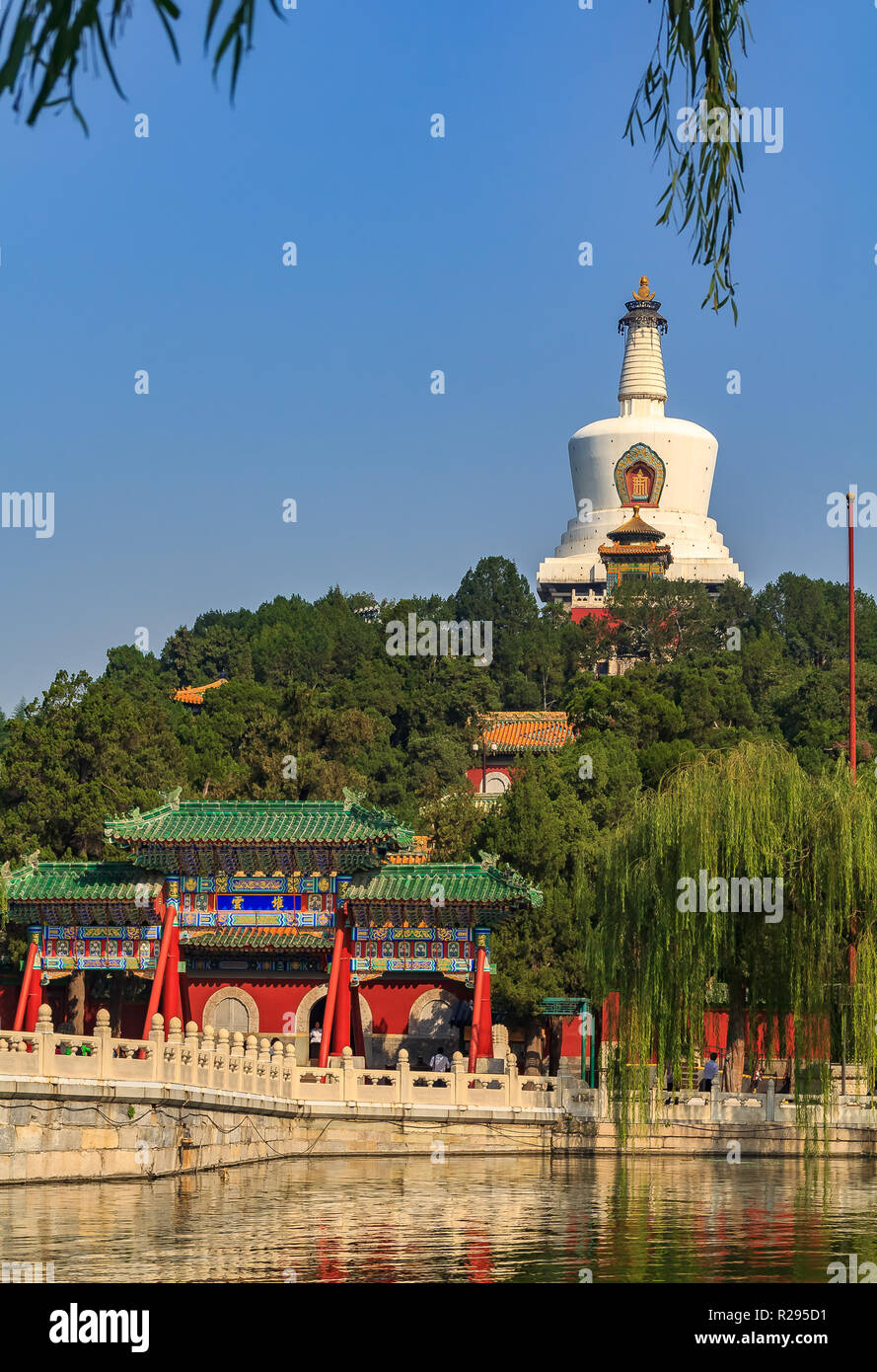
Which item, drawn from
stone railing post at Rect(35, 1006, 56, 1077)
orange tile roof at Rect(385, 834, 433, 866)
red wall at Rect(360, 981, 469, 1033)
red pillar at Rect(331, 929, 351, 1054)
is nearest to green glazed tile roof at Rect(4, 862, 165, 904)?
red pillar at Rect(331, 929, 351, 1054)

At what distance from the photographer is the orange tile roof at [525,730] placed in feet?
205

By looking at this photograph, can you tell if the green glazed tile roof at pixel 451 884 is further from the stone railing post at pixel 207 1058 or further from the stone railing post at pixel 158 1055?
the stone railing post at pixel 158 1055

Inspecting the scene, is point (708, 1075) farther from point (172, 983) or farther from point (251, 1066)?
point (172, 983)

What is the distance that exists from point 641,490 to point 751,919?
62.5 m

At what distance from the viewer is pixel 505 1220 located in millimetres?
18359

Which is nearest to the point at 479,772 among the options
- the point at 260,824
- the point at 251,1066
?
the point at 260,824

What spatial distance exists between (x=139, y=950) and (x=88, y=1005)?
12.5ft

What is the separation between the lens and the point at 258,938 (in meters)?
31.9

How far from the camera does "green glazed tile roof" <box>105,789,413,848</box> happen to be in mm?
31391

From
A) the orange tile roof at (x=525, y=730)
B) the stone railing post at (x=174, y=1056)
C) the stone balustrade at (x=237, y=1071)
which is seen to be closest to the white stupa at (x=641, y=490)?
the orange tile roof at (x=525, y=730)

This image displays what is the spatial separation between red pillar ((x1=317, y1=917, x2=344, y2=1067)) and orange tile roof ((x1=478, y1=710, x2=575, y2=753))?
2971 centimetres

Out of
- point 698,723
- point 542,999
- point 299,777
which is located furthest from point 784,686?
point 542,999

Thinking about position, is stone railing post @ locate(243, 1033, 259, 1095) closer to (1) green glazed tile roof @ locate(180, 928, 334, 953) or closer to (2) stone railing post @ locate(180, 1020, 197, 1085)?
(2) stone railing post @ locate(180, 1020, 197, 1085)

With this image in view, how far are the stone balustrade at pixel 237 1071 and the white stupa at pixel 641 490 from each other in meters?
54.9
